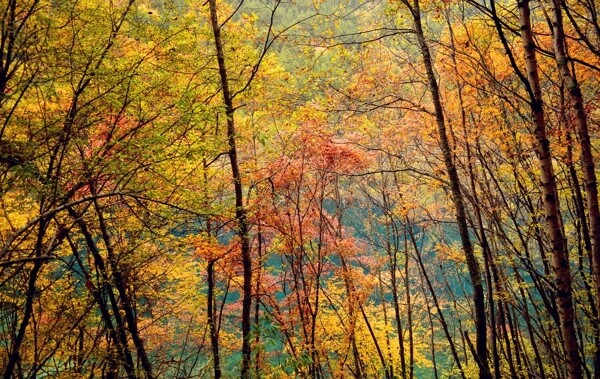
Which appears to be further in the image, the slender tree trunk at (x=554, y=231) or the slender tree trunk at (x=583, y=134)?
the slender tree trunk at (x=583, y=134)

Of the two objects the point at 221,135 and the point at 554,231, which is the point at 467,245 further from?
the point at 221,135

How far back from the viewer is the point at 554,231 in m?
2.75

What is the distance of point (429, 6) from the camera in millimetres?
6113

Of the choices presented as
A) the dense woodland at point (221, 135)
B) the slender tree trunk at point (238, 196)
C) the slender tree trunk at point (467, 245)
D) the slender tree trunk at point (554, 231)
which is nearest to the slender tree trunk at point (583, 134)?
the dense woodland at point (221, 135)

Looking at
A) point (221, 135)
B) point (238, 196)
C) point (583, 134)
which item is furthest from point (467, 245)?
point (221, 135)

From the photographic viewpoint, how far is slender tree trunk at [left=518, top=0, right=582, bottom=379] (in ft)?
8.86

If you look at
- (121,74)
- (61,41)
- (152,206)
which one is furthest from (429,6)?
(152,206)

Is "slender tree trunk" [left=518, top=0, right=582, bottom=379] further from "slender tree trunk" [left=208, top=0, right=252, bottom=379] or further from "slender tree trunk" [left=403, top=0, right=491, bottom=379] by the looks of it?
"slender tree trunk" [left=208, top=0, right=252, bottom=379]

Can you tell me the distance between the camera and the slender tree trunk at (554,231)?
2699 mm

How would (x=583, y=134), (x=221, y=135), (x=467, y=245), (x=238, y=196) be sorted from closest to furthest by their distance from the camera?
(x=583, y=134) → (x=467, y=245) → (x=221, y=135) → (x=238, y=196)

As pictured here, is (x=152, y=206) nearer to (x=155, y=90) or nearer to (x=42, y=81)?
(x=155, y=90)

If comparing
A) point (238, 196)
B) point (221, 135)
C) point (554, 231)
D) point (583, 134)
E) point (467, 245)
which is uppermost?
point (221, 135)

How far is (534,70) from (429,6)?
3.78m

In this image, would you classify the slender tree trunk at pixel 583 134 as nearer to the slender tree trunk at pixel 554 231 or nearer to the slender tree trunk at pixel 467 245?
the slender tree trunk at pixel 554 231
